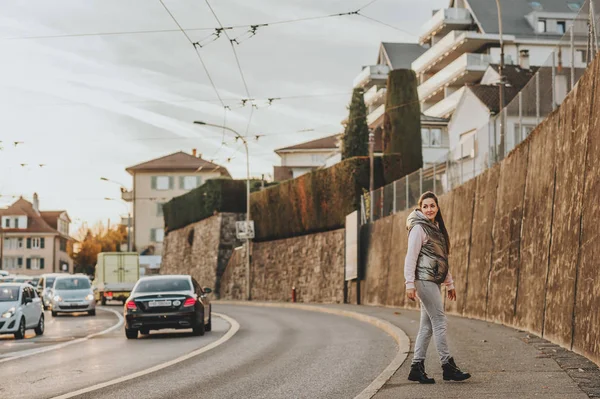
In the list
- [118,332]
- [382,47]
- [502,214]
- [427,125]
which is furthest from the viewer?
[382,47]

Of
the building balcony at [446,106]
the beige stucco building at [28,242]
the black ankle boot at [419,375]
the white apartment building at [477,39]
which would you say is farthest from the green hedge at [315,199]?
the beige stucco building at [28,242]

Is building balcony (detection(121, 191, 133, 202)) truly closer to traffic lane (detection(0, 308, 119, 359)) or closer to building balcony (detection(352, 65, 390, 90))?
building balcony (detection(352, 65, 390, 90))

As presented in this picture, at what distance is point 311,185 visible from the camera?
4941 cm

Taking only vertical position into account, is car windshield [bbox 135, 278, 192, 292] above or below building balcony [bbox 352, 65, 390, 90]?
below

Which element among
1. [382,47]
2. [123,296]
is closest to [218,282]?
[123,296]

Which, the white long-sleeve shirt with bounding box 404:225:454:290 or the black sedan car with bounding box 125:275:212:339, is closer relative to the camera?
the white long-sleeve shirt with bounding box 404:225:454:290

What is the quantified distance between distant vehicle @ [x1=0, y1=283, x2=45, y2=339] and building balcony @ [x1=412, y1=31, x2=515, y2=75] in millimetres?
50398

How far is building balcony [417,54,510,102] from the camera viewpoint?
69.1m

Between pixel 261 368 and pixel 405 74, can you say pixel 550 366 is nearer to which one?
pixel 261 368

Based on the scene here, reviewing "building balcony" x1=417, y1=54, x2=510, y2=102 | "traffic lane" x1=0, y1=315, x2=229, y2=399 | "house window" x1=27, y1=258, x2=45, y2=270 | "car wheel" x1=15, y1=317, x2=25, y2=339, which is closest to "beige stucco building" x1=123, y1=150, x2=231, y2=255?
"house window" x1=27, y1=258, x2=45, y2=270

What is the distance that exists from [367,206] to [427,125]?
29201mm

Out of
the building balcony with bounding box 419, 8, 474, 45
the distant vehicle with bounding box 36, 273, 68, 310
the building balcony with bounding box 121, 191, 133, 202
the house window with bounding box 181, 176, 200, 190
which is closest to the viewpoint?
the distant vehicle with bounding box 36, 273, 68, 310

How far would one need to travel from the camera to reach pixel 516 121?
21844 mm

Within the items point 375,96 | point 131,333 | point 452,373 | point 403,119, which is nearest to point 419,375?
point 452,373
